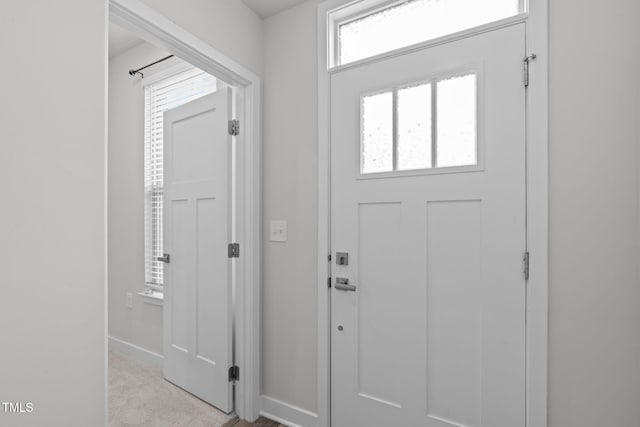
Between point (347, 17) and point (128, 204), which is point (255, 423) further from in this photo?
point (347, 17)

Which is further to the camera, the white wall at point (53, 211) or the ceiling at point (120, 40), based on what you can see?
the ceiling at point (120, 40)

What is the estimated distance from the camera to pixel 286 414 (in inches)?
75.1

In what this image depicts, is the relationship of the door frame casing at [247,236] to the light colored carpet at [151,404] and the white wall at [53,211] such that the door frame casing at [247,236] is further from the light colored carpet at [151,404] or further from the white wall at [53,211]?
the white wall at [53,211]

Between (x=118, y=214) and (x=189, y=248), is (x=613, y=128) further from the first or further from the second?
(x=118, y=214)

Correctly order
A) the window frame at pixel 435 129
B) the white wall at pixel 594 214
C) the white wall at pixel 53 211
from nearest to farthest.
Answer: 1. the white wall at pixel 53 211
2. the white wall at pixel 594 214
3. the window frame at pixel 435 129

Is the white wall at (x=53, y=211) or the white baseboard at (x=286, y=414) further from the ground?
the white wall at (x=53, y=211)

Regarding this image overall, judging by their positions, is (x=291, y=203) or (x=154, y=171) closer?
(x=291, y=203)

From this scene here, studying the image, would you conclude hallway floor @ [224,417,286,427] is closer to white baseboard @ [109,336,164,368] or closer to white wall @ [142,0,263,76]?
white baseboard @ [109,336,164,368]

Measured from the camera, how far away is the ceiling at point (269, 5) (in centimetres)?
189

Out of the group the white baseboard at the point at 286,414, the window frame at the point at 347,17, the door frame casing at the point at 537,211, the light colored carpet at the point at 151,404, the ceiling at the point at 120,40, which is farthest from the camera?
the ceiling at the point at 120,40

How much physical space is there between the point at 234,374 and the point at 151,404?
63 centimetres

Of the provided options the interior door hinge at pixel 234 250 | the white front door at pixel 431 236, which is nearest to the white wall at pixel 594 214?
the white front door at pixel 431 236

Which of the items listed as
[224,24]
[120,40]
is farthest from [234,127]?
[120,40]

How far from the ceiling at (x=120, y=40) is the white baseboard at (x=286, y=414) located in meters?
2.94
